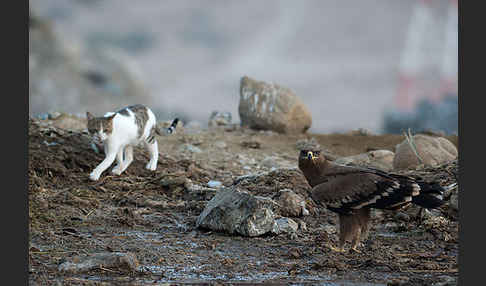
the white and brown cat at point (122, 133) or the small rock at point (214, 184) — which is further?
the small rock at point (214, 184)

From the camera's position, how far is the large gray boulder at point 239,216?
591 centimetres

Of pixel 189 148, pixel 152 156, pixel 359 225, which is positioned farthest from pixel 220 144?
pixel 359 225

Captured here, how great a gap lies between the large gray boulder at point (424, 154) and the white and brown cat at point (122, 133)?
161 inches

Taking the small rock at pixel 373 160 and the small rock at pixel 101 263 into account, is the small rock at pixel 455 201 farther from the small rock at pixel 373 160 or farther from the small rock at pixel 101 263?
the small rock at pixel 101 263

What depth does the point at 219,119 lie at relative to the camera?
14.5 m

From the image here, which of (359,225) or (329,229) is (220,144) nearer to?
(329,229)

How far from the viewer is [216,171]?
31.3ft

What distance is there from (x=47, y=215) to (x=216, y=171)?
3721 mm

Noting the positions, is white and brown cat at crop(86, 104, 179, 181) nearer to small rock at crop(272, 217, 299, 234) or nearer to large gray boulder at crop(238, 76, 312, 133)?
small rock at crop(272, 217, 299, 234)

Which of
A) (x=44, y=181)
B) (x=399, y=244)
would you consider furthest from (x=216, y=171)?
(x=399, y=244)

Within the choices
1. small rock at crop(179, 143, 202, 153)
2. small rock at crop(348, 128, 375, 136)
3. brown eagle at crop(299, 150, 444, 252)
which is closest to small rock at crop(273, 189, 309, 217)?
brown eagle at crop(299, 150, 444, 252)

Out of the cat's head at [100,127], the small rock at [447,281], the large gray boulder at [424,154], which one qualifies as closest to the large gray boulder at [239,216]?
the small rock at [447,281]

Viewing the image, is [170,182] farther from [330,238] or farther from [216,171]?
[330,238]

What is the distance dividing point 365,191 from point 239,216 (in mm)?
1396
